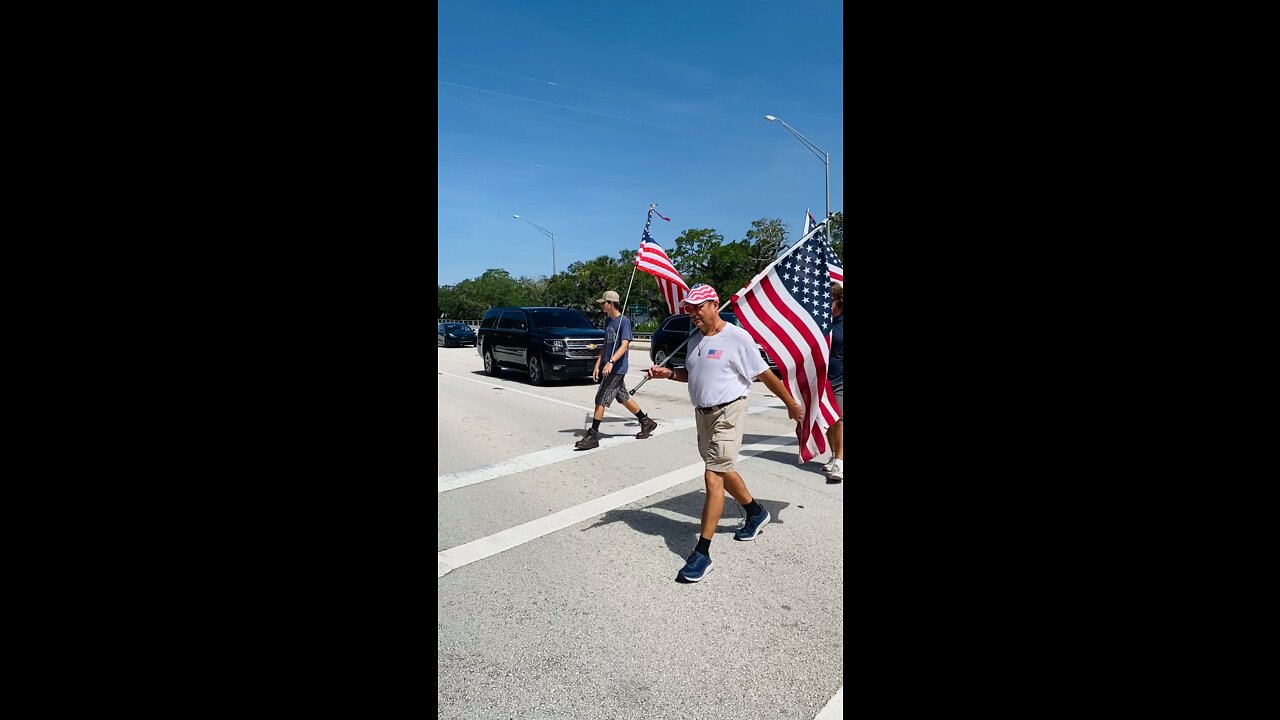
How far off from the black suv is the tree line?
2245 millimetres

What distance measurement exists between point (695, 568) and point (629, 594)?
427 mm

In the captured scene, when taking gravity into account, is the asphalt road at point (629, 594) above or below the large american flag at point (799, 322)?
below

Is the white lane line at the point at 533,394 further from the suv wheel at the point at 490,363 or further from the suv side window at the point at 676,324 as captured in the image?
the suv side window at the point at 676,324

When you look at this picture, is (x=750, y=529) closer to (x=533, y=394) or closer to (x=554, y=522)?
(x=554, y=522)

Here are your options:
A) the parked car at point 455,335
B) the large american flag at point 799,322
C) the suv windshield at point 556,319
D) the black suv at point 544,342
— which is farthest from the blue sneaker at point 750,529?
the parked car at point 455,335

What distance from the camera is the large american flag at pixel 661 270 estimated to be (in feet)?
22.2

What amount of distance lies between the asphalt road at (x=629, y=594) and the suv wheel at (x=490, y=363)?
10109 mm

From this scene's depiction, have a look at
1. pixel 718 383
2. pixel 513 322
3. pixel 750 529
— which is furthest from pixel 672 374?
pixel 513 322

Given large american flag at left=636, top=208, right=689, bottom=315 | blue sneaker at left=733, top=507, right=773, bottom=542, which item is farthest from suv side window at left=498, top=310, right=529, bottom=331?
blue sneaker at left=733, top=507, right=773, bottom=542
